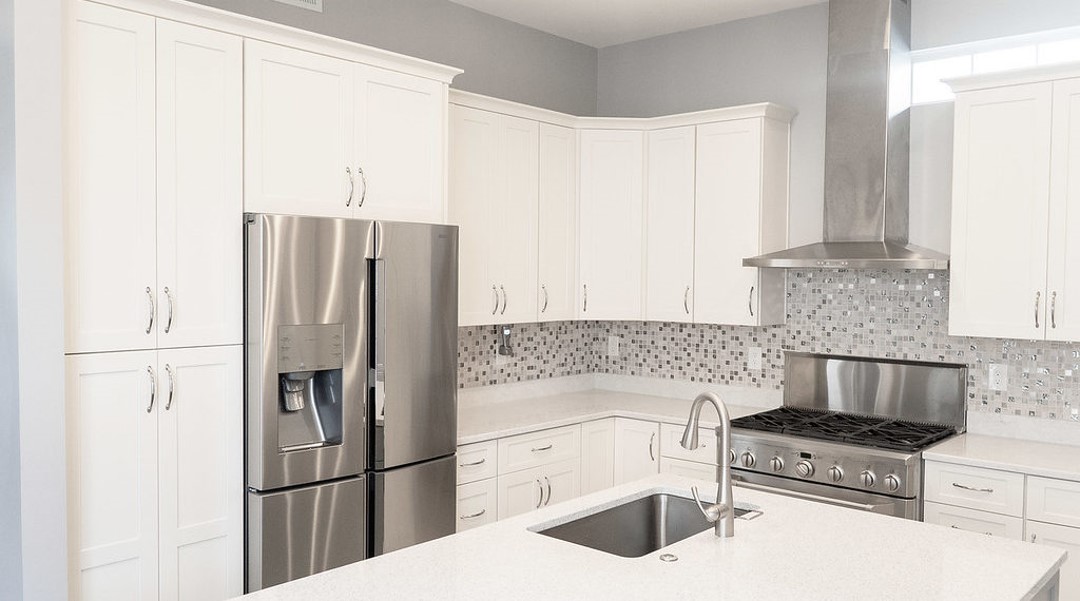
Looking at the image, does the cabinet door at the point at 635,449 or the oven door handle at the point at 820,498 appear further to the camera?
the cabinet door at the point at 635,449

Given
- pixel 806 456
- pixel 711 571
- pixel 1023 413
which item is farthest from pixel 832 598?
pixel 1023 413

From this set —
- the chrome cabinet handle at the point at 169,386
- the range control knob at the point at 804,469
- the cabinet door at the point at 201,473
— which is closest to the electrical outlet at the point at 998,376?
the range control knob at the point at 804,469

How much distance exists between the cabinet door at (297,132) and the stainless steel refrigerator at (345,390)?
0.53 feet

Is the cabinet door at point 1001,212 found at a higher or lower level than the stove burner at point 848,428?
higher

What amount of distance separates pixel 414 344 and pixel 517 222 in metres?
1.19

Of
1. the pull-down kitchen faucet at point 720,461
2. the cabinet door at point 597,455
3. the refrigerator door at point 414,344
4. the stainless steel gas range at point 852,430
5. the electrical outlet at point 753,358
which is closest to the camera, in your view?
the pull-down kitchen faucet at point 720,461

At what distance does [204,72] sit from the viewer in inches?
115

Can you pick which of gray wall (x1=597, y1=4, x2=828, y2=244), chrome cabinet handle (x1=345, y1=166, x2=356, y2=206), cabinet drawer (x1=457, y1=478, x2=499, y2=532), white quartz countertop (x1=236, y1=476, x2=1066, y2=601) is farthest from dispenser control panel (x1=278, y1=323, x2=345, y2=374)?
gray wall (x1=597, y1=4, x2=828, y2=244)

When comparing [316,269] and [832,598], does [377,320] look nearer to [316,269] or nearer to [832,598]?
[316,269]

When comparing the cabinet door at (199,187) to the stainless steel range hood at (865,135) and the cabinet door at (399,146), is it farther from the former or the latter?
the stainless steel range hood at (865,135)

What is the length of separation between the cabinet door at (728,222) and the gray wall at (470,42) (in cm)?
104

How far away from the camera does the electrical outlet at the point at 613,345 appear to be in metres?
5.31

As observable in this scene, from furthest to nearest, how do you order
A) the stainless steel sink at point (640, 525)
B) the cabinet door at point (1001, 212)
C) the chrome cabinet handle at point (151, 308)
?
the cabinet door at point (1001, 212), the chrome cabinet handle at point (151, 308), the stainless steel sink at point (640, 525)

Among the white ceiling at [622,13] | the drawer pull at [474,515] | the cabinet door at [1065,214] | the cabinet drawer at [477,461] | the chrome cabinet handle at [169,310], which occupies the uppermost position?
the white ceiling at [622,13]
